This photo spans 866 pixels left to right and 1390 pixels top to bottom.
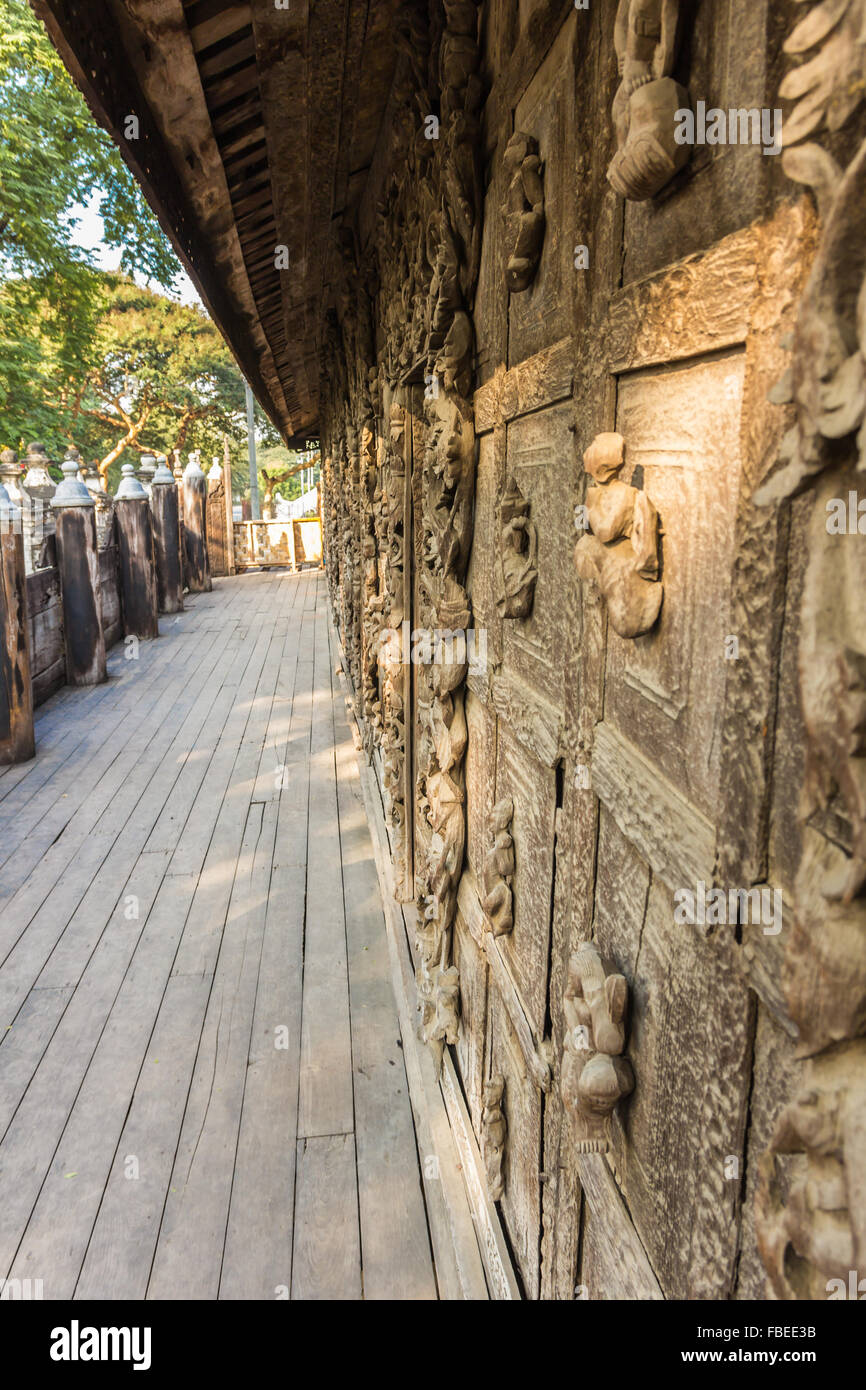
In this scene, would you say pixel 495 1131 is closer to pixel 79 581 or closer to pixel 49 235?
pixel 79 581

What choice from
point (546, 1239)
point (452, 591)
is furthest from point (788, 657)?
point (452, 591)

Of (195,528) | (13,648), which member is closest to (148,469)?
(195,528)

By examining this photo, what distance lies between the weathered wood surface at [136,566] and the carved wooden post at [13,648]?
4.61m

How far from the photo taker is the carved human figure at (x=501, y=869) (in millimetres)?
1811

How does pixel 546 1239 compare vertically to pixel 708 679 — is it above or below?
below

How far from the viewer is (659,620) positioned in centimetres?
97

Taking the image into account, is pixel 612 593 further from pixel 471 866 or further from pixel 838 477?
pixel 471 866

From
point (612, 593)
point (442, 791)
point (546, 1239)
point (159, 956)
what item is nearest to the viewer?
point (612, 593)

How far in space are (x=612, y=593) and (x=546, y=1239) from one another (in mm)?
1225

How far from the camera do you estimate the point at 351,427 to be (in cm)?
619

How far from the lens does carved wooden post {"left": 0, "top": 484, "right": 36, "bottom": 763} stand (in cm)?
631

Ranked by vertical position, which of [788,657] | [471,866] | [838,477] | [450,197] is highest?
[450,197]

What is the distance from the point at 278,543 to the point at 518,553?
23.3m

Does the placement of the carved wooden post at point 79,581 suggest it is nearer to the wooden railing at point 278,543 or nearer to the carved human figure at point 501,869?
the carved human figure at point 501,869
